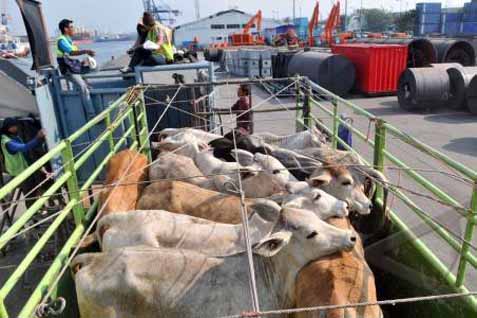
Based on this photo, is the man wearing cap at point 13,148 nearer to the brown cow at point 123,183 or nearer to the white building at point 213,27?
the brown cow at point 123,183

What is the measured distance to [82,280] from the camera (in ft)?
10.0

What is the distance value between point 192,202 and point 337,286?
2100 mm

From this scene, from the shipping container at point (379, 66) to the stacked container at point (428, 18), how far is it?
3277 centimetres

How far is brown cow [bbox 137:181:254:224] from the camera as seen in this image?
14.2 feet

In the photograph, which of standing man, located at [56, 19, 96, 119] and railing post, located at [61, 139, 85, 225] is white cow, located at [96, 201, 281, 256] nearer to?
railing post, located at [61, 139, 85, 225]

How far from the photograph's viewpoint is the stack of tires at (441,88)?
51.6 feet

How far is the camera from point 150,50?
29.2 feet

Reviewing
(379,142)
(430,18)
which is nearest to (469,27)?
(430,18)

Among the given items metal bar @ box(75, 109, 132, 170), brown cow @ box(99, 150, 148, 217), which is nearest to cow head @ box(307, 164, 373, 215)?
brown cow @ box(99, 150, 148, 217)

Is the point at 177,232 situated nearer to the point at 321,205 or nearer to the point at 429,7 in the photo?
the point at 321,205

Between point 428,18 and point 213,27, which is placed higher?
point 213,27

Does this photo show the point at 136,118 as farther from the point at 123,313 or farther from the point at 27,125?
the point at 123,313

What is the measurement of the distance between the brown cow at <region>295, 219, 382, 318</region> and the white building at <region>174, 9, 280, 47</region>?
245 feet

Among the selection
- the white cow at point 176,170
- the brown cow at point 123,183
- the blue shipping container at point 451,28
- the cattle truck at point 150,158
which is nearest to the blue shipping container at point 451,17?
the blue shipping container at point 451,28
